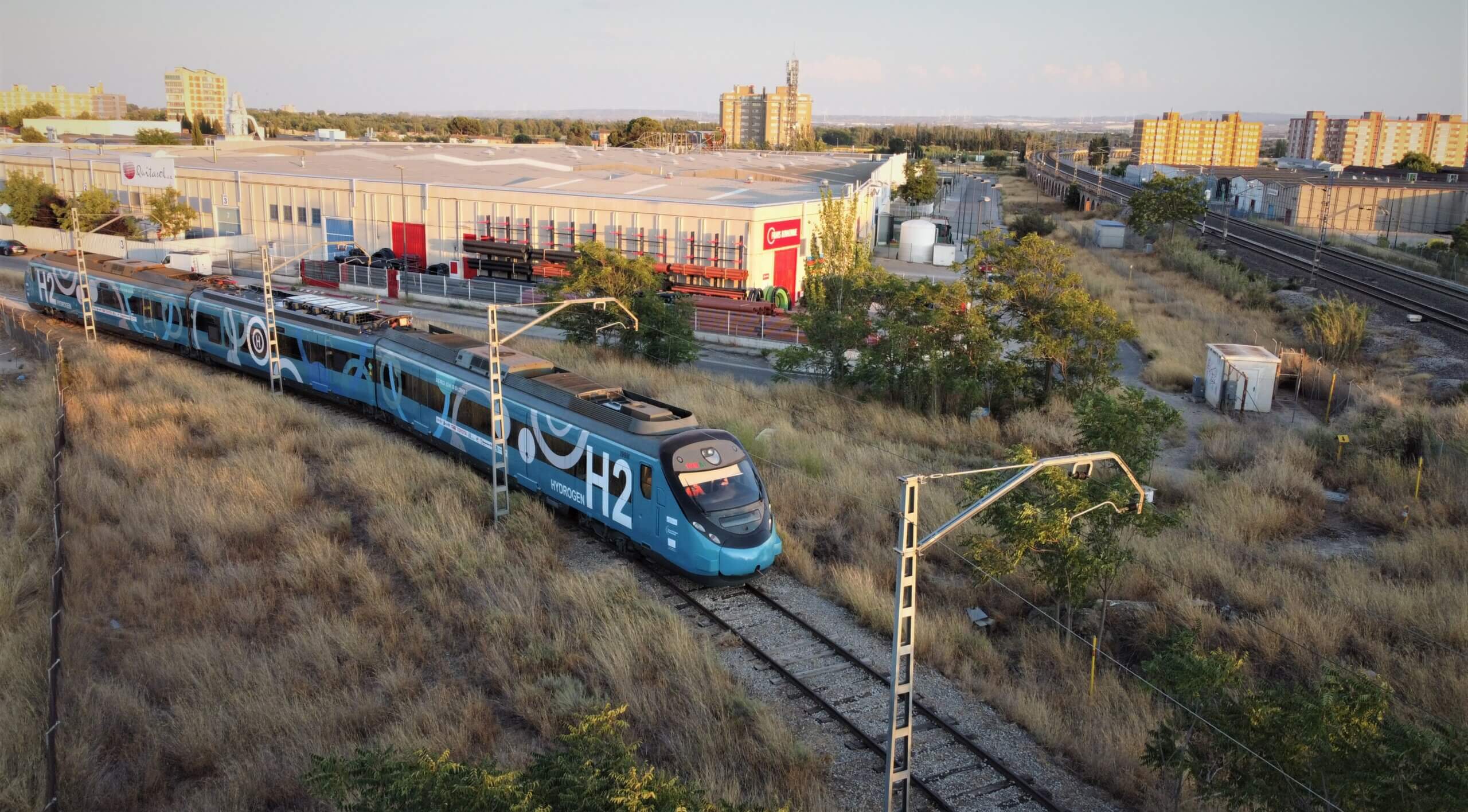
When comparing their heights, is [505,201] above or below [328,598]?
above

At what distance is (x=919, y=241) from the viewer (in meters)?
60.7

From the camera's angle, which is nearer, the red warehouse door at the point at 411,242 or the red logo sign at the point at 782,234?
the red logo sign at the point at 782,234

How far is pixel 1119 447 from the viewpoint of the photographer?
1446 cm

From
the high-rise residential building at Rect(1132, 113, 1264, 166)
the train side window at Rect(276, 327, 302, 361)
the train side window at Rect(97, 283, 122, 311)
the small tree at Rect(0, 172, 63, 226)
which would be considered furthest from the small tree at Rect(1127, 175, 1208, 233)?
the high-rise residential building at Rect(1132, 113, 1264, 166)

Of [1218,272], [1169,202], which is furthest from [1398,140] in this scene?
[1218,272]

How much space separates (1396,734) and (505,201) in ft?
154

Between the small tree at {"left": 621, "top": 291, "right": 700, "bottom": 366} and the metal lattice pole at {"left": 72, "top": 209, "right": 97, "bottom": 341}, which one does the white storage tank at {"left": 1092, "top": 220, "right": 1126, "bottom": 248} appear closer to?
the small tree at {"left": 621, "top": 291, "right": 700, "bottom": 366}

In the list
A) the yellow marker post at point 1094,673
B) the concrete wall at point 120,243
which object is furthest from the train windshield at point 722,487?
the concrete wall at point 120,243

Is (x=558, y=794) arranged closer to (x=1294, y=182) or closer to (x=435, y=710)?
(x=435, y=710)

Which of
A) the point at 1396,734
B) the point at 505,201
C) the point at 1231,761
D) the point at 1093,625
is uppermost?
the point at 505,201

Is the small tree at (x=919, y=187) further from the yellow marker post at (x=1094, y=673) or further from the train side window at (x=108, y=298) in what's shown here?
the yellow marker post at (x=1094, y=673)

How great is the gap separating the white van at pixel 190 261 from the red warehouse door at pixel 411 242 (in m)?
8.92

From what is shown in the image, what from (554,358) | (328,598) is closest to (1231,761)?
(328,598)

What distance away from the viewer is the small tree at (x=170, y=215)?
55875 mm
